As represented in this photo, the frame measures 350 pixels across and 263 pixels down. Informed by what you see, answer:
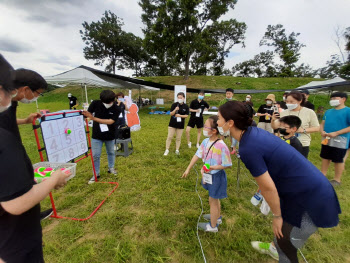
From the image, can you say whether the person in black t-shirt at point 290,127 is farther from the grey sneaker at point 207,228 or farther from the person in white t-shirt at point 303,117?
the grey sneaker at point 207,228

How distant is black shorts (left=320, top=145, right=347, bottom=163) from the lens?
2.93 meters

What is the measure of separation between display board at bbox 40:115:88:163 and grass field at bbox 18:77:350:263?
33.4 inches

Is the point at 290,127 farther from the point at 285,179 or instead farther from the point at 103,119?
the point at 103,119

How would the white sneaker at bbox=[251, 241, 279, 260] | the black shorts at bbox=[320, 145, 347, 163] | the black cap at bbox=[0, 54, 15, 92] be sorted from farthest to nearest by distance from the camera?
the black shorts at bbox=[320, 145, 347, 163], the white sneaker at bbox=[251, 241, 279, 260], the black cap at bbox=[0, 54, 15, 92]

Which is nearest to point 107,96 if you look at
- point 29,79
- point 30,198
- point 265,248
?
point 29,79

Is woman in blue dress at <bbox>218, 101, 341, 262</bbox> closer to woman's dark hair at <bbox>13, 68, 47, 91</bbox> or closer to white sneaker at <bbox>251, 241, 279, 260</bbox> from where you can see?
white sneaker at <bbox>251, 241, 279, 260</bbox>

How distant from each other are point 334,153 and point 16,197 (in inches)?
170

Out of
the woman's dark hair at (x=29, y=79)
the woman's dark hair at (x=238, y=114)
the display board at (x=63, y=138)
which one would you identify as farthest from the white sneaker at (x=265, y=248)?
the display board at (x=63, y=138)

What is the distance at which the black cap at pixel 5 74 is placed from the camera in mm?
644

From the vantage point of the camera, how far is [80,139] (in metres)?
2.72

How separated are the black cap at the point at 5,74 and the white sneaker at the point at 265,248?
2.55 m

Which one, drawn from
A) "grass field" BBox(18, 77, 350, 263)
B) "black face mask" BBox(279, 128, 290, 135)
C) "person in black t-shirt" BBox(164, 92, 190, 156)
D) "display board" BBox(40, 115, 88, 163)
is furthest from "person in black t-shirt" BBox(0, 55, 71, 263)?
"person in black t-shirt" BBox(164, 92, 190, 156)

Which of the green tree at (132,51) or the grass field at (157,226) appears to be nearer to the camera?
the grass field at (157,226)

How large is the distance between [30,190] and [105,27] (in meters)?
34.4
